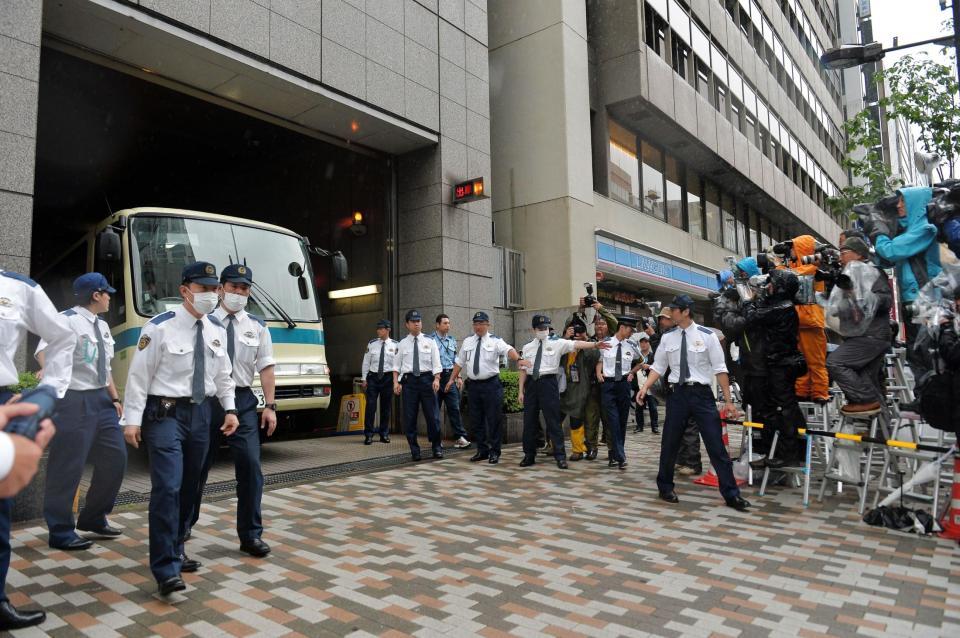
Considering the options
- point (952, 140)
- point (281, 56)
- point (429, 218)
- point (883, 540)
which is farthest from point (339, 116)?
point (952, 140)

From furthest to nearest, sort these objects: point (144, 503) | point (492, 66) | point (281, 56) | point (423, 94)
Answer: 1. point (492, 66)
2. point (423, 94)
3. point (281, 56)
4. point (144, 503)

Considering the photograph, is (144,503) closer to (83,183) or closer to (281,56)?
(281,56)

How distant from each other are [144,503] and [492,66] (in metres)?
14.1

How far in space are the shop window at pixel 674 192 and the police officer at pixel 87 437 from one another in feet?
60.3

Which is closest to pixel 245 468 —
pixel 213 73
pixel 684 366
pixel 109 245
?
pixel 109 245

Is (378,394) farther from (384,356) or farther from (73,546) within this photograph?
(73,546)

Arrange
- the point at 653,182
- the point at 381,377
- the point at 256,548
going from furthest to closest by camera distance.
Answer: the point at 653,182 → the point at 381,377 → the point at 256,548

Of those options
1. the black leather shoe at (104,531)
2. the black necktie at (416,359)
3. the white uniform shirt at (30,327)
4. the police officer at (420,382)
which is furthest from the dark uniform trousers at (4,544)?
the black necktie at (416,359)

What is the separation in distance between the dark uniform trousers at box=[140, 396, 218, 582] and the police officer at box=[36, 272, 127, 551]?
884 mm

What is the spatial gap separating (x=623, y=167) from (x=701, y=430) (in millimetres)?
13382

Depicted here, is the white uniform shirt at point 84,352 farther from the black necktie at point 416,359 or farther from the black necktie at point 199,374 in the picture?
Answer: the black necktie at point 416,359

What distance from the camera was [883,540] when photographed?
200 inches

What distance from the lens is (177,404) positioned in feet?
13.8

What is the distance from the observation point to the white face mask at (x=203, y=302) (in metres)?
4.38
